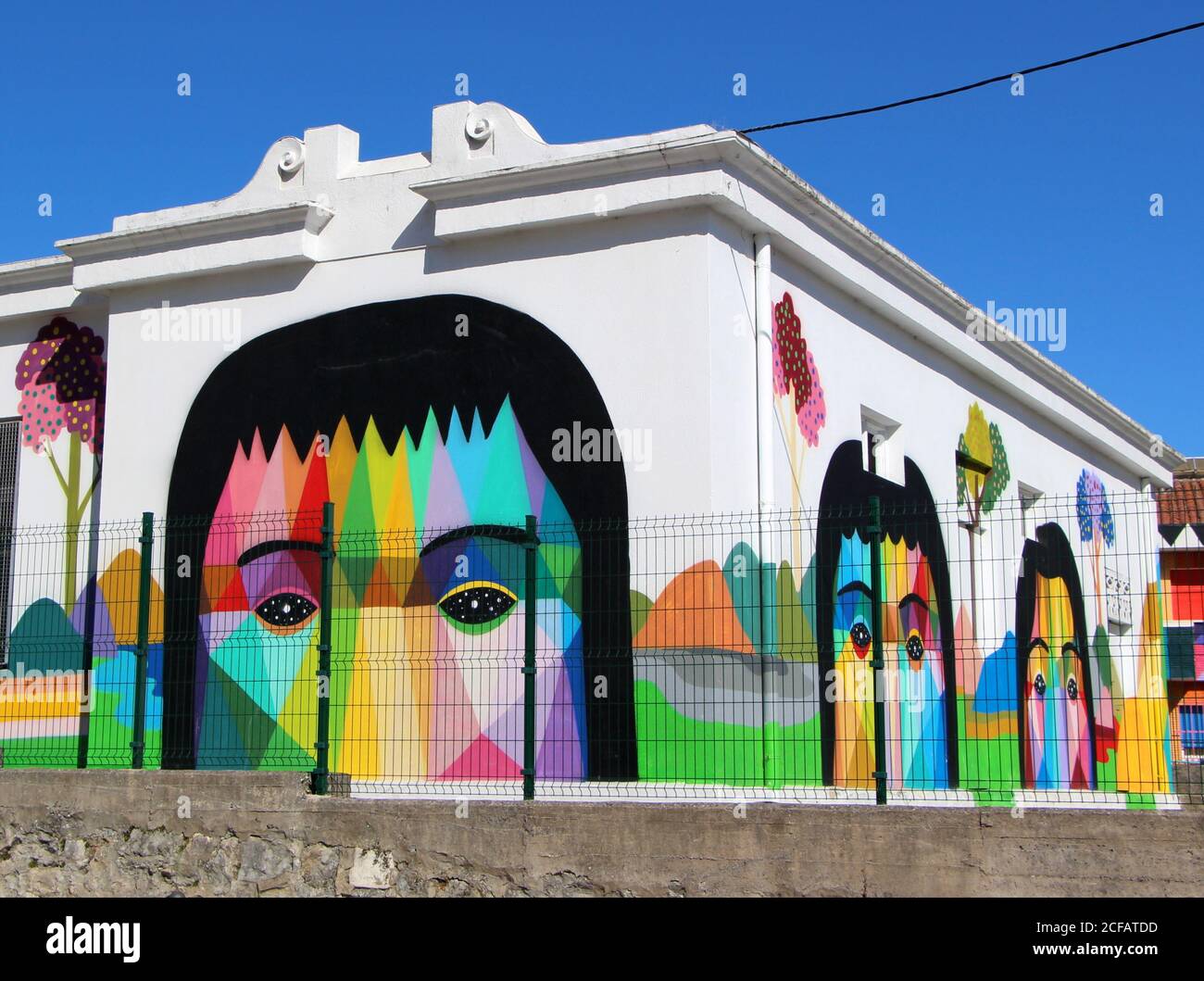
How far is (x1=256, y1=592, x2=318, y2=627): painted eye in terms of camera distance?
43.5ft

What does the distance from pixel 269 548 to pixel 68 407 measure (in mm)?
3518

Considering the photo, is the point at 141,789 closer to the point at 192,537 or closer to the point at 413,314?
the point at 192,537

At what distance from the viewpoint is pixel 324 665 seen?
1110 cm

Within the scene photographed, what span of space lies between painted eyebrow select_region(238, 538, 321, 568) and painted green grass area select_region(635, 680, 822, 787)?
3.53 metres

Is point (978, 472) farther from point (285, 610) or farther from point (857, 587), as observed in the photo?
point (285, 610)

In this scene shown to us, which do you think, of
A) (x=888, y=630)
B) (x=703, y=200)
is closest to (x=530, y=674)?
(x=703, y=200)

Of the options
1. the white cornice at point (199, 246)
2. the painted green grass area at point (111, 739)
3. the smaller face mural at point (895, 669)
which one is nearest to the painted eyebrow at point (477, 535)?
the smaller face mural at point (895, 669)

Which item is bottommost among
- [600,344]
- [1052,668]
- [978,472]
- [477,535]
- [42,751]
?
[42,751]

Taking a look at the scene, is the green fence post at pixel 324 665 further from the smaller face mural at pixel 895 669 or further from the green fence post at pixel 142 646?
the smaller face mural at pixel 895 669

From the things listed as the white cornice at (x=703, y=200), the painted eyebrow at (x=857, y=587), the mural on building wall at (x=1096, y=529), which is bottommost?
the painted eyebrow at (x=857, y=587)

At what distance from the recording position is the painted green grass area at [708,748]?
11.3 meters

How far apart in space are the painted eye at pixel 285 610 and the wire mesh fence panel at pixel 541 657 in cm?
2

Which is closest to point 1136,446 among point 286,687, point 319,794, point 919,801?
point 919,801

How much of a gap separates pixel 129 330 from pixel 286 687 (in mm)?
4117
